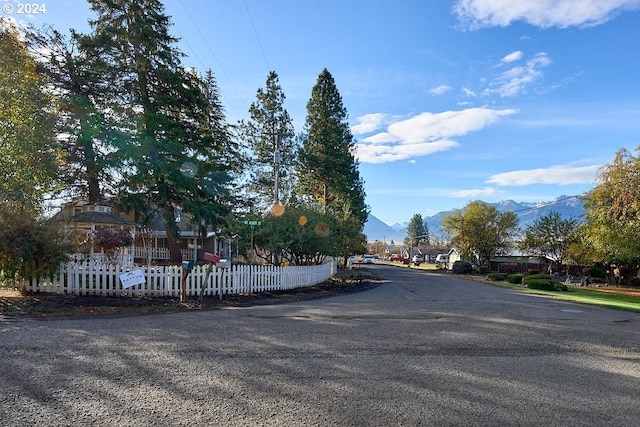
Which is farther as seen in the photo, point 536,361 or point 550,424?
point 536,361

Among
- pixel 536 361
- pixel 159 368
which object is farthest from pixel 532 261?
pixel 159 368

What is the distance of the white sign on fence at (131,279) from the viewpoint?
11352 millimetres

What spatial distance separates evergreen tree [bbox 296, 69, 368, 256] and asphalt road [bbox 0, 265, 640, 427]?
90.3 feet

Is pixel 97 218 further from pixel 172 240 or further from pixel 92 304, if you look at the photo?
pixel 92 304

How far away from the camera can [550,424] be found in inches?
149

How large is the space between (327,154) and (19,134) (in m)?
27.9

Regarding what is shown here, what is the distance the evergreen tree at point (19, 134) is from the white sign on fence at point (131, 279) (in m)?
3.30

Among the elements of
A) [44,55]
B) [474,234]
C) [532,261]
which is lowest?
[532,261]

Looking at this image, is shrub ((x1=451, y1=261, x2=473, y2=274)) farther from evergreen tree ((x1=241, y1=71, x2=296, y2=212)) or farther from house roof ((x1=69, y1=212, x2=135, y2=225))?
house roof ((x1=69, y1=212, x2=135, y2=225))

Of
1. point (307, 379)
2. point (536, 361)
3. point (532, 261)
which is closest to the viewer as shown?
point (307, 379)

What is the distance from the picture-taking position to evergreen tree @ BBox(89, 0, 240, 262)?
67.9 feet

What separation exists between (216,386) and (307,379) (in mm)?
1044

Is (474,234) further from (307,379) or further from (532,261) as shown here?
(307,379)

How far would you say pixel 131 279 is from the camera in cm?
1144
